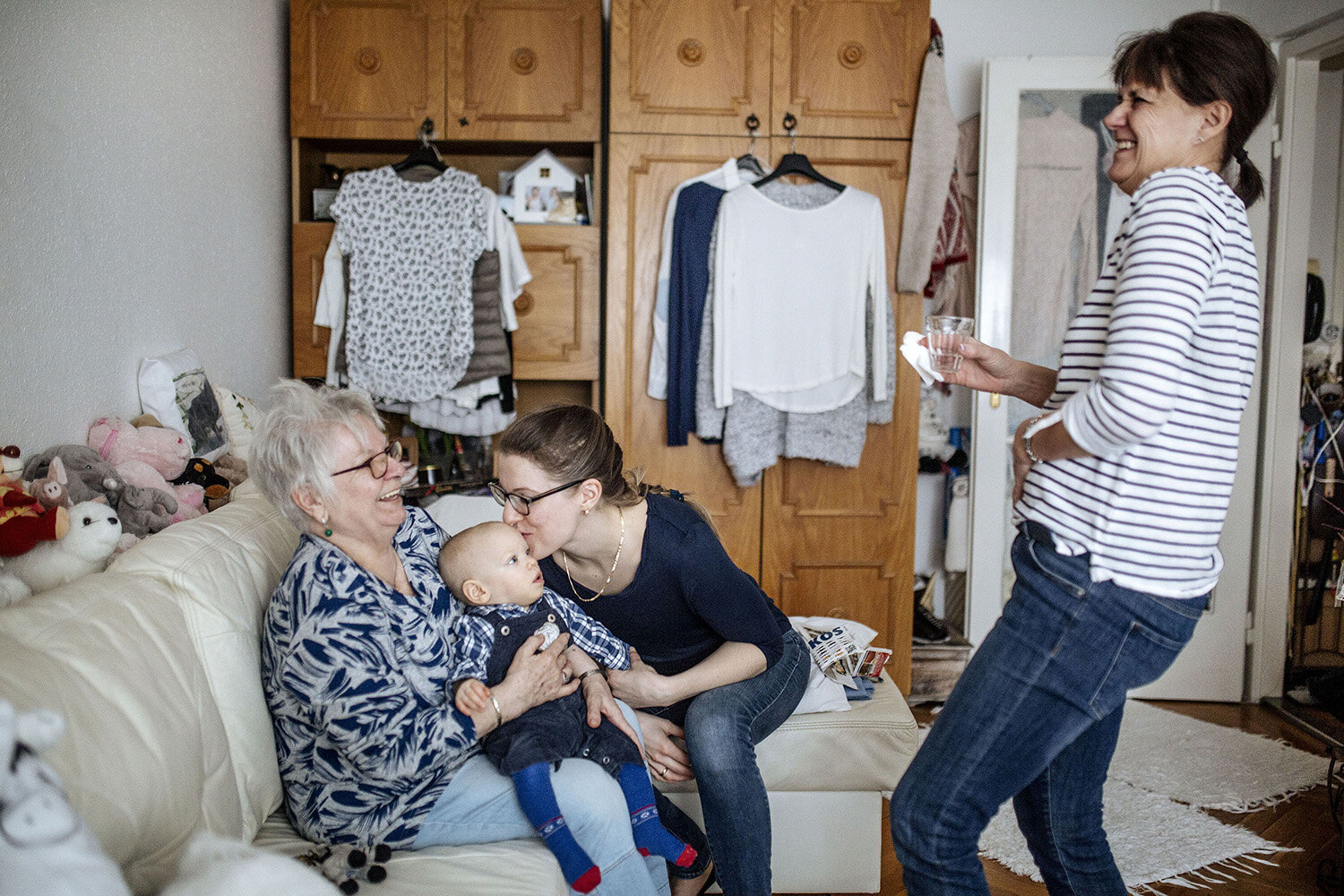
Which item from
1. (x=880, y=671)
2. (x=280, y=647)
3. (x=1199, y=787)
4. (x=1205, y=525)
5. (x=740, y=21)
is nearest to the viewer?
(x=1205, y=525)

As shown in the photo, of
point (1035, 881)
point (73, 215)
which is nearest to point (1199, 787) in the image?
point (1035, 881)

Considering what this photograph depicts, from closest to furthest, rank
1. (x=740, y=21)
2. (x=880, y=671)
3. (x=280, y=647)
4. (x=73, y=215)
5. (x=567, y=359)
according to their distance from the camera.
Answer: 1. (x=280, y=647)
2. (x=73, y=215)
3. (x=880, y=671)
4. (x=740, y=21)
5. (x=567, y=359)

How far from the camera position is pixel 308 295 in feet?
10.4

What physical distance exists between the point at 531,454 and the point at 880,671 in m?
1.01

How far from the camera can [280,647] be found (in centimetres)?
133

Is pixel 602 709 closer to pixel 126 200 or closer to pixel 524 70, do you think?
pixel 126 200

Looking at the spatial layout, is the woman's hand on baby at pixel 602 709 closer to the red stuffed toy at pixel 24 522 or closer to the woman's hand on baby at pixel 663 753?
the woman's hand on baby at pixel 663 753

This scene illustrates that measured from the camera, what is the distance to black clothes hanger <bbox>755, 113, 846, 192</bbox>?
3.03 meters

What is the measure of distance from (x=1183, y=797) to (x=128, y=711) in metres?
2.51

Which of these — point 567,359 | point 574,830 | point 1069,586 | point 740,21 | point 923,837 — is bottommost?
point 574,830

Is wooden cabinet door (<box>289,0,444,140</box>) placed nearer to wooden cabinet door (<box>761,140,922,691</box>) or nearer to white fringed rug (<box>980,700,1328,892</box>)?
wooden cabinet door (<box>761,140,922,691</box>)

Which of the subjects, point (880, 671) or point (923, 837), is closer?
point (923, 837)

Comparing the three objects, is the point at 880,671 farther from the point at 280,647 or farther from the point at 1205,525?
the point at 280,647

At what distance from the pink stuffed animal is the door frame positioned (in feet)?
10.7
